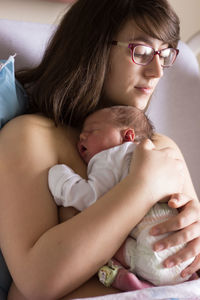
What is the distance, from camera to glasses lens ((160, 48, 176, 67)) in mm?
1442

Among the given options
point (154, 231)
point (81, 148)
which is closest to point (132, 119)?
point (81, 148)

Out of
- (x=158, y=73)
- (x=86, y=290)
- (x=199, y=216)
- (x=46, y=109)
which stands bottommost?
(x=86, y=290)

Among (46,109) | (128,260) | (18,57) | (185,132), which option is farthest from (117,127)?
(185,132)

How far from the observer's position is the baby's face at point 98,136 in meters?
1.28

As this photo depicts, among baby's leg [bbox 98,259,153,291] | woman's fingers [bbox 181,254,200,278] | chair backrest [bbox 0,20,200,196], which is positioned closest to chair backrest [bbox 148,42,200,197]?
chair backrest [bbox 0,20,200,196]

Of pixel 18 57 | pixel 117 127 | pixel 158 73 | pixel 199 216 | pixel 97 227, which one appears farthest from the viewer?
pixel 18 57

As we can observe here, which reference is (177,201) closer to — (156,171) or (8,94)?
(156,171)

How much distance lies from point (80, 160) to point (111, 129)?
5.8 inches

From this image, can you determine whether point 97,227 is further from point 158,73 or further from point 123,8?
point 123,8

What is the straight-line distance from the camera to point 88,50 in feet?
4.74

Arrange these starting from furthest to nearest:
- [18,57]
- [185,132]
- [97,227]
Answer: [185,132]
[18,57]
[97,227]

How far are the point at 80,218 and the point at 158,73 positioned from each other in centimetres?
60

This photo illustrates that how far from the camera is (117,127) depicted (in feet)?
4.26

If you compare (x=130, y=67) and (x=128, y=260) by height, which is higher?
(x=130, y=67)
